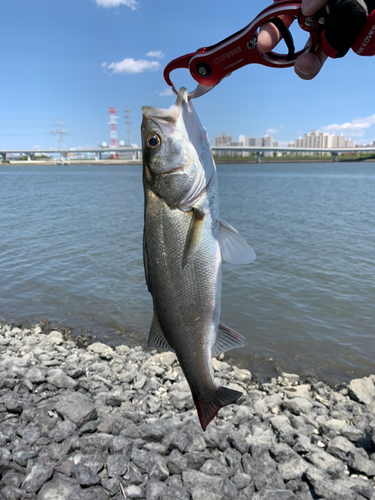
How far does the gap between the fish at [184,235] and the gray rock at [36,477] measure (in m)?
2.41

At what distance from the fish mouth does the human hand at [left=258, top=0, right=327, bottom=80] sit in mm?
674

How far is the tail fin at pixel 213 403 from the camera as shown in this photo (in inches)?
104

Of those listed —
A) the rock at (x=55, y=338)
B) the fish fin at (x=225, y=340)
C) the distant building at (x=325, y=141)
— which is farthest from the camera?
the distant building at (x=325, y=141)

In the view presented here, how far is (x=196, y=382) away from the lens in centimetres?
267

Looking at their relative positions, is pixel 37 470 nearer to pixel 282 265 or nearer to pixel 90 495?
pixel 90 495

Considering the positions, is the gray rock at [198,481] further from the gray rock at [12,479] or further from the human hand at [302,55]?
the human hand at [302,55]

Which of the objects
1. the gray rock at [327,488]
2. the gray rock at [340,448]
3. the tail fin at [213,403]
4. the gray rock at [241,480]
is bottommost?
the gray rock at [340,448]

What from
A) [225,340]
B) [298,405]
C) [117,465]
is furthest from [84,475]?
[298,405]

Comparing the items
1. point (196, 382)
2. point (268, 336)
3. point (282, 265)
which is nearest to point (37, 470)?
point (196, 382)

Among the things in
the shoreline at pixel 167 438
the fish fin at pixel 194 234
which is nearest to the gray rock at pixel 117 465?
the shoreline at pixel 167 438

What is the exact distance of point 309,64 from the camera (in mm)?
2613

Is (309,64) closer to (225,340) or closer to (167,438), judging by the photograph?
(225,340)

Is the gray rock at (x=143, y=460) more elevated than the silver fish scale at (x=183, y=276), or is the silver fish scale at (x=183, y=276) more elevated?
the silver fish scale at (x=183, y=276)

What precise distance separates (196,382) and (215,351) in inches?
10.2
